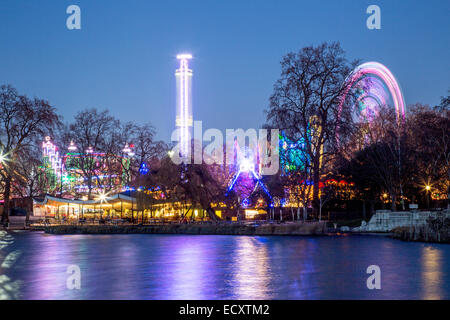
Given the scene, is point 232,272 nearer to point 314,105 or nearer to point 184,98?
point 314,105

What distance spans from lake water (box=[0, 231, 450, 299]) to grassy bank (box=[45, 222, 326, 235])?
10.5 meters

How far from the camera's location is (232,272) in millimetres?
22359

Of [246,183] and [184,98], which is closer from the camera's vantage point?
[246,183]

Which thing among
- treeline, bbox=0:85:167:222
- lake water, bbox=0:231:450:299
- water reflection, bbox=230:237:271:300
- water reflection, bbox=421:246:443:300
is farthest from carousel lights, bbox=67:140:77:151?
water reflection, bbox=421:246:443:300

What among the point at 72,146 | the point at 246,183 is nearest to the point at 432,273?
the point at 246,183

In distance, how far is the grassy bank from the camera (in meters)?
45.0

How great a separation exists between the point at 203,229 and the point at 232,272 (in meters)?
28.6

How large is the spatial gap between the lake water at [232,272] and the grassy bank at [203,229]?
10468 millimetres

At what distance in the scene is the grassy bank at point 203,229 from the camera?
148 ft

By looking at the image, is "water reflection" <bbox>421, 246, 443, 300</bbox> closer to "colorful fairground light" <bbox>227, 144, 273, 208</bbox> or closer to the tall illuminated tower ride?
"colorful fairground light" <bbox>227, 144, 273, 208</bbox>

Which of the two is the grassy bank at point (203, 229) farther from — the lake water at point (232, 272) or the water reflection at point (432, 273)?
the water reflection at point (432, 273)

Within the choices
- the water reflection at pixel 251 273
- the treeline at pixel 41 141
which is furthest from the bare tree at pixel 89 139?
the water reflection at pixel 251 273

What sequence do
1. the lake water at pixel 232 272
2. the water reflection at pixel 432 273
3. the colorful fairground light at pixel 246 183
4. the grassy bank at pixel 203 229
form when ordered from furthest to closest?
the colorful fairground light at pixel 246 183 < the grassy bank at pixel 203 229 < the lake water at pixel 232 272 < the water reflection at pixel 432 273
